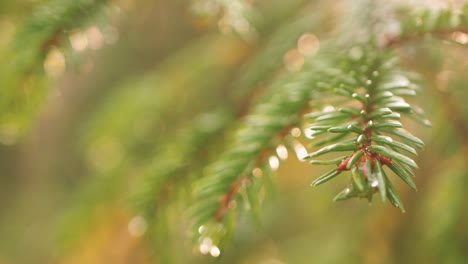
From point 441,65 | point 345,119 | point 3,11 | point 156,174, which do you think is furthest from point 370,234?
point 3,11

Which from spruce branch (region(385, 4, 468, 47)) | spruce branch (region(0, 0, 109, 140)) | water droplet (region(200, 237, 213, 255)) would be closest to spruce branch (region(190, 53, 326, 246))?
water droplet (region(200, 237, 213, 255))

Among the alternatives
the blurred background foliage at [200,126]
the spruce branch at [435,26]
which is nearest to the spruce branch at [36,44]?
the blurred background foliage at [200,126]

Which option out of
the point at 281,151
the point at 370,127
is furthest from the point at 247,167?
the point at 370,127

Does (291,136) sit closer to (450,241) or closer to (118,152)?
(450,241)

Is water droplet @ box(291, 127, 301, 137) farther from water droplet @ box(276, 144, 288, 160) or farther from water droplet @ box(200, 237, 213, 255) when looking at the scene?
water droplet @ box(200, 237, 213, 255)

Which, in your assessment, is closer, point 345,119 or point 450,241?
point 345,119

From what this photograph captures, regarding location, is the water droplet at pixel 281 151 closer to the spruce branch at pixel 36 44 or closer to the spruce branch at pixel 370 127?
the spruce branch at pixel 370 127
